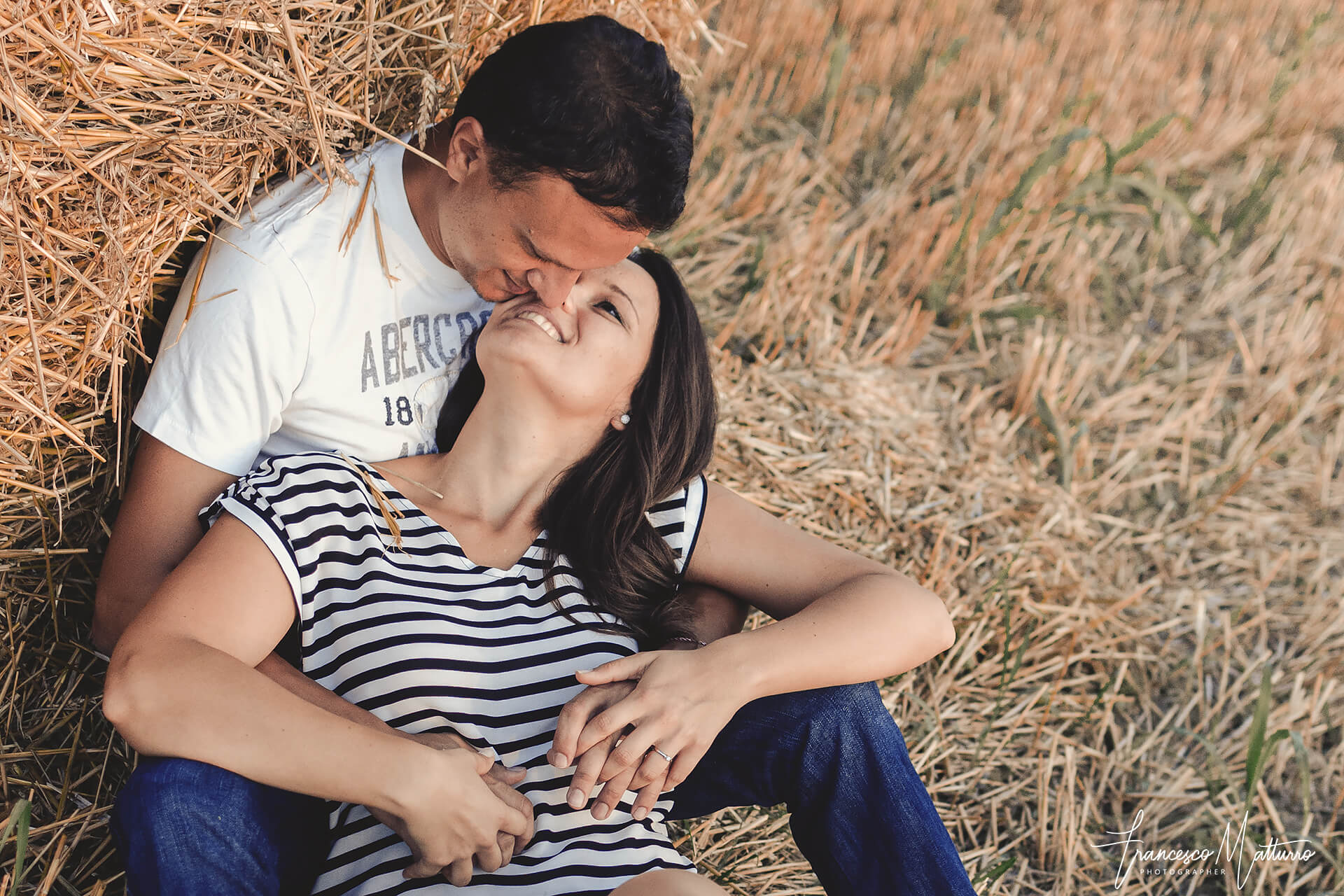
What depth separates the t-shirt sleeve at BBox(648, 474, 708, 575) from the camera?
2227 mm

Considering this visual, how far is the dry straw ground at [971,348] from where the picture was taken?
2012 millimetres

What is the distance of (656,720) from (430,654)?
441 millimetres

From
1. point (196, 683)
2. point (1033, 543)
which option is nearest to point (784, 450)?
point (1033, 543)

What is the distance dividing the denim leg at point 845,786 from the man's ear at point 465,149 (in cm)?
123

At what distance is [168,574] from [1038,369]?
9.44 feet

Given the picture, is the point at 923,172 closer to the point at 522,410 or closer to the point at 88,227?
the point at 522,410

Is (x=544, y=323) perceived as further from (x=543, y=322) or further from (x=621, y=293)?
(x=621, y=293)

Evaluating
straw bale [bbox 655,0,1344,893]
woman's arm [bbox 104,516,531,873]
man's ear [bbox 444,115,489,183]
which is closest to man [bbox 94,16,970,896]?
man's ear [bbox 444,115,489,183]

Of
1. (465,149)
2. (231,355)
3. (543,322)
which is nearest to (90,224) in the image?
(231,355)

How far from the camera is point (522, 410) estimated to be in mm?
2168

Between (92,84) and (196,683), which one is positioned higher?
(92,84)

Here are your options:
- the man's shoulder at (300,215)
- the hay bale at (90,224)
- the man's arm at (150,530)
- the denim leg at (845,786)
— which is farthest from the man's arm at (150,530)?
the denim leg at (845,786)

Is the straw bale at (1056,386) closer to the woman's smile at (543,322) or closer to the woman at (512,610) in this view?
the woman at (512,610)

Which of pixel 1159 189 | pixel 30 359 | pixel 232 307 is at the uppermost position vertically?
pixel 1159 189
